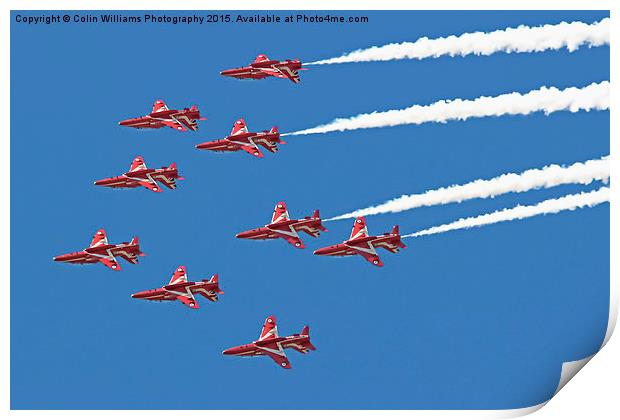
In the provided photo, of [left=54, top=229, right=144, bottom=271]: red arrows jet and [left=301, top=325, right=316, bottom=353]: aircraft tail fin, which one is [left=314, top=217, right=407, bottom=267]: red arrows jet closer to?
[left=301, top=325, right=316, bottom=353]: aircraft tail fin

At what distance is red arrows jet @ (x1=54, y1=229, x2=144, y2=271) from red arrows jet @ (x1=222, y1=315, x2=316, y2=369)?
34.1 inches

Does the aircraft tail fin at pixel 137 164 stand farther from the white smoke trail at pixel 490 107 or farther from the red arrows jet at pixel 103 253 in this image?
the white smoke trail at pixel 490 107

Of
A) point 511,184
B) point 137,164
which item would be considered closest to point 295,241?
point 137,164

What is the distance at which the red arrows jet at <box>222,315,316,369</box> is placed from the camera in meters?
7.71

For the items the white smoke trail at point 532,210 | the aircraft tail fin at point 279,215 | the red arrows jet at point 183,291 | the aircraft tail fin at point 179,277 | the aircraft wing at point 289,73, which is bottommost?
the red arrows jet at point 183,291

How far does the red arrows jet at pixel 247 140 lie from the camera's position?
771 cm

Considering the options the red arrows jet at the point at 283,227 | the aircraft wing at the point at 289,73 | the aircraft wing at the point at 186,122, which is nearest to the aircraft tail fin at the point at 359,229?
the red arrows jet at the point at 283,227

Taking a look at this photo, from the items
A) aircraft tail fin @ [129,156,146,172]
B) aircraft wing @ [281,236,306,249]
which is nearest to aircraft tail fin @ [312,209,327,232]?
aircraft wing @ [281,236,306,249]

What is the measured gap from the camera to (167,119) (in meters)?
7.73

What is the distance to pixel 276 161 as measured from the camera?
773 centimetres

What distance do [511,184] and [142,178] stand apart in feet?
7.67

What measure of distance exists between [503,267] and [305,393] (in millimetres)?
1492
